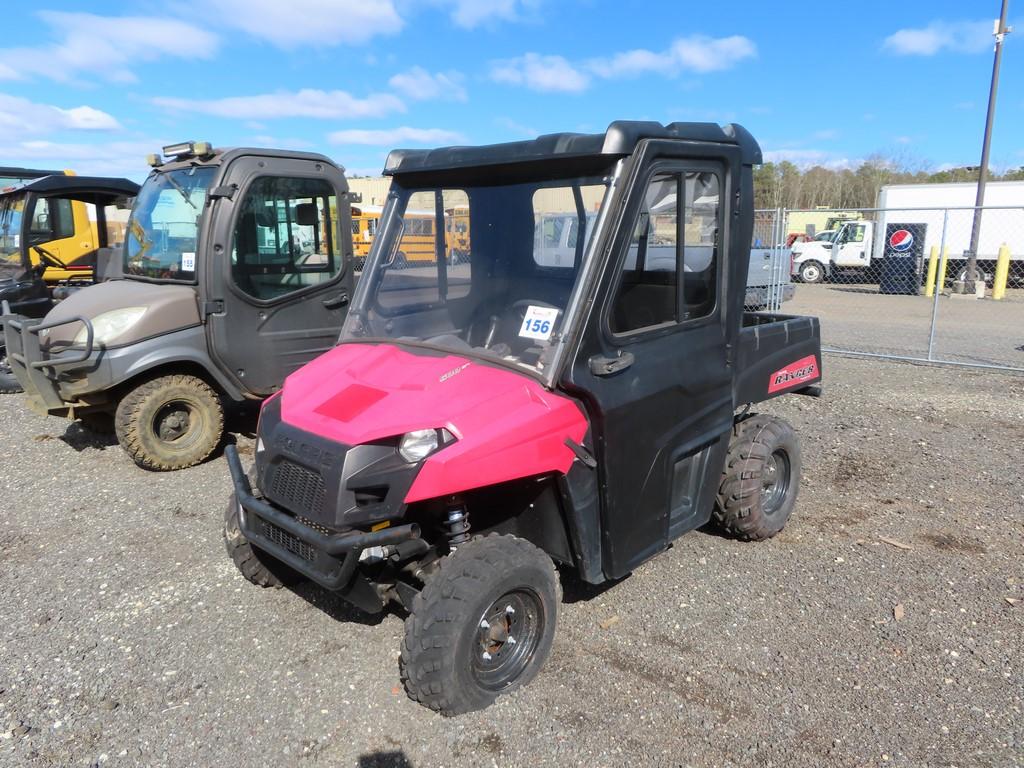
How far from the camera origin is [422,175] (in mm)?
3436

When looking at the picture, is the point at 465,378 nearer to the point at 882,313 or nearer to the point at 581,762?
the point at 581,762

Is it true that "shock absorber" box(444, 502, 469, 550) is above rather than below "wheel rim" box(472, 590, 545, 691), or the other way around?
above

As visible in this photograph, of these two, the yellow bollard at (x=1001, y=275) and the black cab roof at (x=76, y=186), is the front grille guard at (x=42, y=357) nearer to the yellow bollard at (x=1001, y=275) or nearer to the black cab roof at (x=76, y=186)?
the black cab roof at (x=76, y=186)

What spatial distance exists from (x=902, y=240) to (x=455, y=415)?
71.0 ft

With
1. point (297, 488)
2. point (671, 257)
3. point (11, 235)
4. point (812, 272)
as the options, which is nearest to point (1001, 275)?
point (812, 272)

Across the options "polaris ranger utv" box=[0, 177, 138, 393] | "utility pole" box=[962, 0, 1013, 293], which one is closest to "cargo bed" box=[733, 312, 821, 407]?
"polaris ranger utv" box=[0, 177, 138, 393]

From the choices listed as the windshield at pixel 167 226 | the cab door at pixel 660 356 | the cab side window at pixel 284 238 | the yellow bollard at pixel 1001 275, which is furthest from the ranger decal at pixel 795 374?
the yellow bollard at pixel 1001 275

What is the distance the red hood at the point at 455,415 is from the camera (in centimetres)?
265

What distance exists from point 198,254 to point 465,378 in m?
3.65

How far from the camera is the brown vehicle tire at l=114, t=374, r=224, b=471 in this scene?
5.43 meters

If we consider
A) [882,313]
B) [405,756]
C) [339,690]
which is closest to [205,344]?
[339,690]

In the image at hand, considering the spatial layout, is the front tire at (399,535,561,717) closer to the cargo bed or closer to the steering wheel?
the cargo bed

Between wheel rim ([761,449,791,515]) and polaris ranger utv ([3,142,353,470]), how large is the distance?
3.76 meters

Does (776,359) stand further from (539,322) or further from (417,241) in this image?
(417,241)
